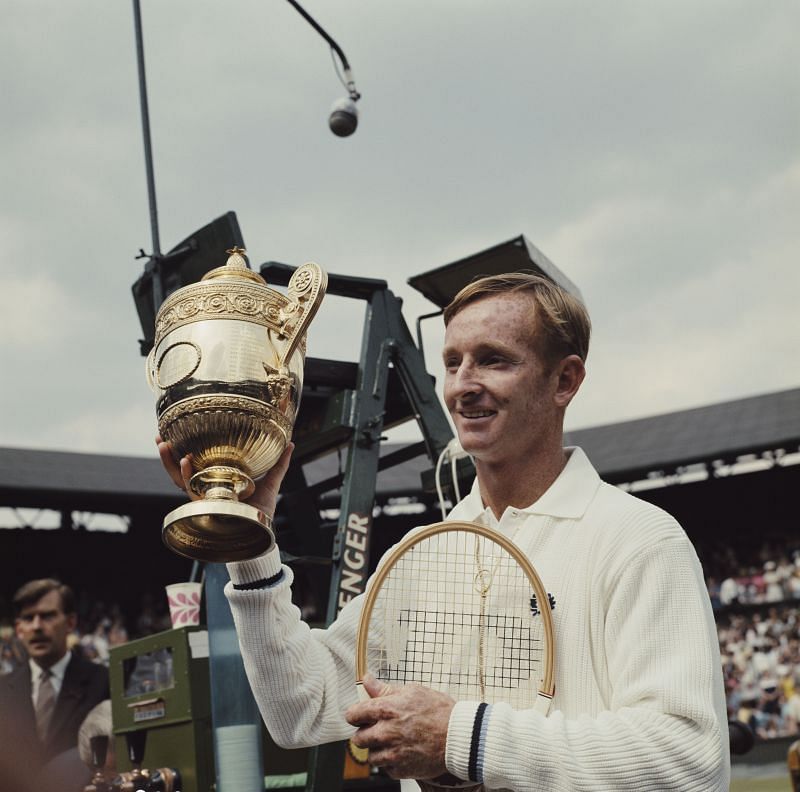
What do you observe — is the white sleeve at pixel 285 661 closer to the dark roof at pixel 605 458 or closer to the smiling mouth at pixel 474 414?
the smiling mouth at pixel 474 414

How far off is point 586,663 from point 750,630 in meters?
18.6

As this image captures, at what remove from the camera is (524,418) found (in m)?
2.06

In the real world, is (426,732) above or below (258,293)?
below

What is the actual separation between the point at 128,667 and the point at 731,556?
56.3 feet

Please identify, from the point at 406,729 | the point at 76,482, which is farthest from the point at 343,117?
the point at 76,482

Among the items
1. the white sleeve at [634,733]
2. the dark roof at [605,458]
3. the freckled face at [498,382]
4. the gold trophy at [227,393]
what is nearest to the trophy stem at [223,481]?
the gold trophy at [227,393]

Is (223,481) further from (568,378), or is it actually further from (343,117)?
(343,117)

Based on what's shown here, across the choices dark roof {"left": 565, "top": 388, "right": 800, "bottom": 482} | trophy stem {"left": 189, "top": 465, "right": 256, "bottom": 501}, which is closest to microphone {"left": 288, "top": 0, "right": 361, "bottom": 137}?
trophy stem {"left": 189, "top": 465, "right": 256, "bottom": 501}

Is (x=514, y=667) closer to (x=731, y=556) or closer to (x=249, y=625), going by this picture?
(x=249, y=625)

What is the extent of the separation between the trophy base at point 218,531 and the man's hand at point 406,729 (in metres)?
0.40

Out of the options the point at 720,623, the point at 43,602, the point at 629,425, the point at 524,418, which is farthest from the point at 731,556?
the point at 524,418

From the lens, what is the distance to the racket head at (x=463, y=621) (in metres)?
1.88

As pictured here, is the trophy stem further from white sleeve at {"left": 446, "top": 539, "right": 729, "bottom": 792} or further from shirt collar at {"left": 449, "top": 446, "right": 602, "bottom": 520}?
white sleeve at {"left": 446, "top": 539, "right": 729, "bottom": 792}

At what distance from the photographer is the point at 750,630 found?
19.0 m
